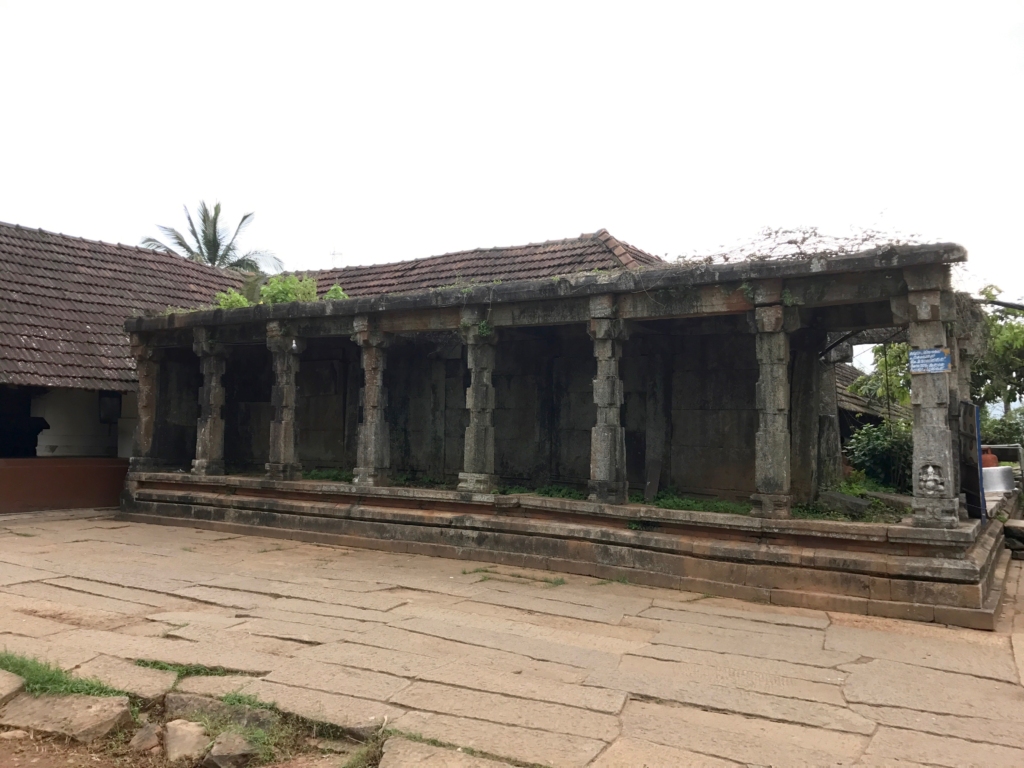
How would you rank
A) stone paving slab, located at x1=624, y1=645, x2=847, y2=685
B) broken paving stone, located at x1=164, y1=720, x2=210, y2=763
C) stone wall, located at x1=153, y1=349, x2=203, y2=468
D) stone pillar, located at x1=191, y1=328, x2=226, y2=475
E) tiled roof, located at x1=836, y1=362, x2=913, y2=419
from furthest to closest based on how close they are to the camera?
tiled roof, located at x1=836, y1=362, x2=913, y2=419, stone wall, located at x1=153, y1=349, x2=203, y2=468, stone pillar, located at x1=191, y1=328, x2=226, y2=475, stone paving slab, located at x1=624, y1=645, x2=847, y2=685, broken paving stone, located at x1=164, y1=720, x2=210, y2=763

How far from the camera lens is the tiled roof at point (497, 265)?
12.4 metres

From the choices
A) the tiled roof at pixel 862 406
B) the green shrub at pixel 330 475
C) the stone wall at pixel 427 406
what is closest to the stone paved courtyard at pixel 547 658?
the green shrub at pixel 330 475

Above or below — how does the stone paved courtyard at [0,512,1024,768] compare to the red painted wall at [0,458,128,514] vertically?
below

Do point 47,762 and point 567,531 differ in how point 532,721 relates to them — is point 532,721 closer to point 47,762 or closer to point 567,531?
point 47,762

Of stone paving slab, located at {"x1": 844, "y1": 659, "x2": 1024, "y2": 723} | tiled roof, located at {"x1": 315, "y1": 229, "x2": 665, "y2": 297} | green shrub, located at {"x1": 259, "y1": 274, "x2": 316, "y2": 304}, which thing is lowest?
stone paving slab, located at {"x1": 844, "y1": 659, "x2": 1024, "y2": 723}

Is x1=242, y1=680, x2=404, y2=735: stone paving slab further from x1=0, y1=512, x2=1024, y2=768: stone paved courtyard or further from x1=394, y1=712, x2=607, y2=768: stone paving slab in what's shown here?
x1=394, y1=712, x2=607, y2=768: stone paving slab

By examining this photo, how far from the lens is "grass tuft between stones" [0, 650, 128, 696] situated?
4656 millimetres

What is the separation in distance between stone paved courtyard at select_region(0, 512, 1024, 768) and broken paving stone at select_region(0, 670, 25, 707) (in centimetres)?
36

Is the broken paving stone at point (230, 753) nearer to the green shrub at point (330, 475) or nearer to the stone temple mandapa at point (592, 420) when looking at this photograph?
the stone temple mandapa at point (592, 420)

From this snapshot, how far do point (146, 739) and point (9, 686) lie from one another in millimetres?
1043

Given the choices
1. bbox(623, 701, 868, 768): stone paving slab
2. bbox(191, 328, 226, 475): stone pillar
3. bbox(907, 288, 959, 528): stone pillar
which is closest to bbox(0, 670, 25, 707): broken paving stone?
bbox(623, 701, 868, 768): stone paving slab

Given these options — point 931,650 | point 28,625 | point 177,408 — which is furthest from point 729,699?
point 177,408

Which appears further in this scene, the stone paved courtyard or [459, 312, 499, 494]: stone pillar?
[459, 312, 499, 494]: stone pillar

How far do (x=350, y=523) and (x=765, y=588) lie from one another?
5.34 metres
